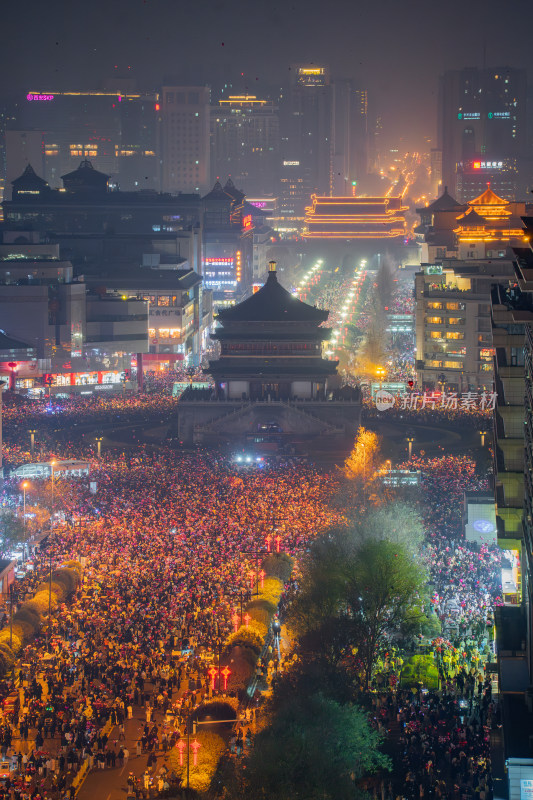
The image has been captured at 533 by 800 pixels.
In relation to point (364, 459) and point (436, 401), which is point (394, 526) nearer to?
point (364, 459)

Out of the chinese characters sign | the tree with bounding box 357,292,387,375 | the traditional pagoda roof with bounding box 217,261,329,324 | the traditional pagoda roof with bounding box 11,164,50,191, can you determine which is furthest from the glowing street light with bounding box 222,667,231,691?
the traditional pagoda roof with bounding box 11,164,50,191

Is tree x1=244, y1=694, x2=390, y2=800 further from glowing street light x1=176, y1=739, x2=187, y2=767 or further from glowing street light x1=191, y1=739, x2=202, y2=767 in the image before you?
glowing street light x1=176, y1=739, x2=187, y2=767

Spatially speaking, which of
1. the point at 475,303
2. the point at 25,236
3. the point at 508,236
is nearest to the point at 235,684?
the point at 475,303

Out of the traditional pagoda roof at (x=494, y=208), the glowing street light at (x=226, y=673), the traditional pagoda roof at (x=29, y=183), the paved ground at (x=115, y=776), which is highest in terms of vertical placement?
the traditional pagoda roof at (x=29, y=183)

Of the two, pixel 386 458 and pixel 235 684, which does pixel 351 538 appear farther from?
pixel 386 458

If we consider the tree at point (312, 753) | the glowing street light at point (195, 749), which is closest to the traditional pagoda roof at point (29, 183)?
the glowing street light at point (195, 749)

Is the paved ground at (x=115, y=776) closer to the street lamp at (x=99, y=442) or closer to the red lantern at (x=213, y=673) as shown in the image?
the red lantern at (x=213, y=673)

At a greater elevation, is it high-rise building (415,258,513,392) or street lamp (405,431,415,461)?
high-rise building (415,258,513,392)
